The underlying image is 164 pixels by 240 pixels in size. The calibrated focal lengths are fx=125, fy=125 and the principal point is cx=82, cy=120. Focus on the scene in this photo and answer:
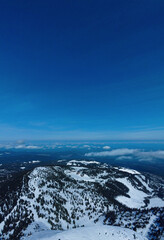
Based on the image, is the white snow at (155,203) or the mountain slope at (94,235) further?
the white snow at (155,203)

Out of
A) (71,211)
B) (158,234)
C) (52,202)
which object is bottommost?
(71,211)

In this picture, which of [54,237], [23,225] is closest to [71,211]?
[23,225]

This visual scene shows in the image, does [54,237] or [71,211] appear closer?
[54,237]

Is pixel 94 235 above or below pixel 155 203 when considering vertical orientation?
above

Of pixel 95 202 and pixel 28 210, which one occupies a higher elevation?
pixel 28 210

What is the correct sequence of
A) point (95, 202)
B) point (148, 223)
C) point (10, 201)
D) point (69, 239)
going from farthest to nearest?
1. point (95, 202)
2. point (10, 201)
3. point (148, 223)
4. point (69, 239)

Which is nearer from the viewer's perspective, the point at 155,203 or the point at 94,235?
the point at 94,235

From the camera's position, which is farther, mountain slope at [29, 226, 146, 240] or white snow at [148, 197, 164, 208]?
white snow at [148, 197, 164, 208]

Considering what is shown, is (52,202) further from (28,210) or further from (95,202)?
(95,202)

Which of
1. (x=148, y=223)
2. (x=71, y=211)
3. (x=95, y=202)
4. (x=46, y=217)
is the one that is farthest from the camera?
(x=95, y=202)

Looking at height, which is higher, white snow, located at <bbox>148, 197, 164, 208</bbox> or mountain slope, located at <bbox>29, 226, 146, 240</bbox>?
mountain slope, located at <bbox>29, 226, 146, 240</bbox>

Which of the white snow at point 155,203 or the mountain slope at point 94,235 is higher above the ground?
the mountain slope at point 94,235
